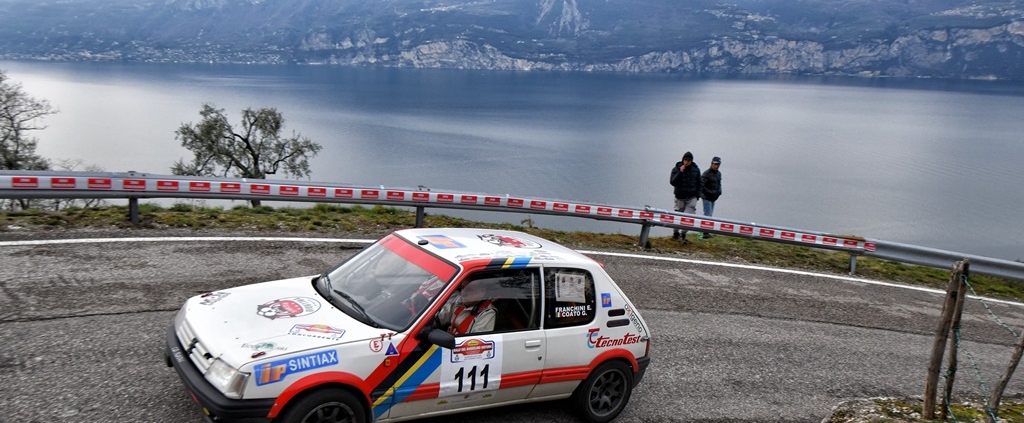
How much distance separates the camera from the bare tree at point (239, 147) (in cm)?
3772

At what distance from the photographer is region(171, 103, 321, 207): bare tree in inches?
1485

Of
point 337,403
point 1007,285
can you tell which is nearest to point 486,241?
point 337,403

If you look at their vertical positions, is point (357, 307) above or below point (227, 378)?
above

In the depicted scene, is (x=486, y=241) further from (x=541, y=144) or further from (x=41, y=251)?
(x=541, y=144)

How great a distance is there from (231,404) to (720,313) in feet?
23.9

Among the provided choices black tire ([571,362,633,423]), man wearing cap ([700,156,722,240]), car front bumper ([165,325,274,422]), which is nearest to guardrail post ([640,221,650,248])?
man wearing cap ([700,156,722,240])

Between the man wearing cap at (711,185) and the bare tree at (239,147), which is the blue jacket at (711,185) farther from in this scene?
the bare tree at (239,147)

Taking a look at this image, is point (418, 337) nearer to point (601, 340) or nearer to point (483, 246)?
point (483, 246)

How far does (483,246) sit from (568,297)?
0.86 metres

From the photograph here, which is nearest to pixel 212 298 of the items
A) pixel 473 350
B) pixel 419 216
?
pixel 473 350

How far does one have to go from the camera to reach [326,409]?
482 cm

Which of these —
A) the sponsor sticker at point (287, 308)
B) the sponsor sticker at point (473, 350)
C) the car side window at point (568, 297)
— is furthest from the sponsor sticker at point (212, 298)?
the car side window at point (568, 297)

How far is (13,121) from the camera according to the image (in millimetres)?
31938

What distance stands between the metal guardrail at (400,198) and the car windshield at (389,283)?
6316 mm
